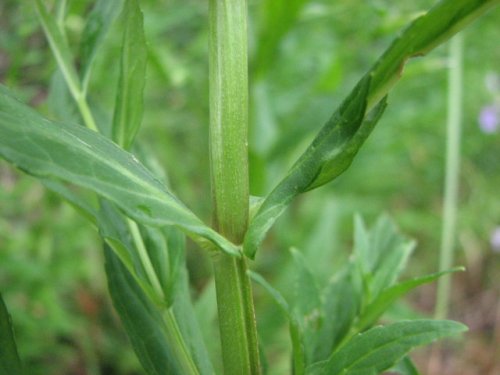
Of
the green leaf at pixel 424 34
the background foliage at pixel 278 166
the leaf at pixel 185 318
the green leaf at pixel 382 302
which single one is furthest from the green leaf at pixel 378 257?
the background foliage at pixel 278 166

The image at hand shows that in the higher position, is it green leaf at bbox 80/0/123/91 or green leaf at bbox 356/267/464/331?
green leaf at bbox 80/0/123/91

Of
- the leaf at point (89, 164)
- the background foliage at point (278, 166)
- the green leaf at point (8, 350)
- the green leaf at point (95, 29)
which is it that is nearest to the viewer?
the leaf at point (89, 164)

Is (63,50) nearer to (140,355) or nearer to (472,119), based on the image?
(140,355)

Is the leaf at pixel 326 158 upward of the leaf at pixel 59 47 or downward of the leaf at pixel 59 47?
downward

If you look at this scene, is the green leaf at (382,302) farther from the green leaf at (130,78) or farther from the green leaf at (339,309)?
the green leaf at (130,78)

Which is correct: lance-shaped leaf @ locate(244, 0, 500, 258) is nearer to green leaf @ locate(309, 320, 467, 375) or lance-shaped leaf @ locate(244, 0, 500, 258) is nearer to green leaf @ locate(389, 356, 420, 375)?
green leaf @ locate(309, 320, 467, 375)

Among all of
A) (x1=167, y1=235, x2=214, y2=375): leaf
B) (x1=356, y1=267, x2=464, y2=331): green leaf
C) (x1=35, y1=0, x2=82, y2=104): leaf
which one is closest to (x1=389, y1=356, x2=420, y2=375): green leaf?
(x1=356, y1=267, x2=464, y2=331): green leaf
